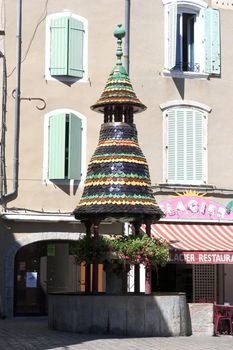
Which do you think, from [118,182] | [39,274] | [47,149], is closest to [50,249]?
[39,274]

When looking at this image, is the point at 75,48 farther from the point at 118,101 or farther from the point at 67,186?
the point at 118,101

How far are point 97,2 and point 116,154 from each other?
709cm

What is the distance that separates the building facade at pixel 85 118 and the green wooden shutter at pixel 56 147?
0.03m

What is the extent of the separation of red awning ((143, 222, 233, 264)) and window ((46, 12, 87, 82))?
16.6 feet

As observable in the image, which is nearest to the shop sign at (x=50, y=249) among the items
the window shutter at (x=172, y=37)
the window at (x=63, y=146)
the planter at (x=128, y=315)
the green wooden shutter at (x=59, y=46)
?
the window at (x=63, y=146)

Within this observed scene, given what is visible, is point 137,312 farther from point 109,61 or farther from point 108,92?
point 109,61

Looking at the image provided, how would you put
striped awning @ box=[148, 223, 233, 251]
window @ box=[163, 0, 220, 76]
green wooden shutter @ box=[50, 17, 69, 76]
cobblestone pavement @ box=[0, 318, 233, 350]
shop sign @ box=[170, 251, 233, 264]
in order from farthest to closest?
window @ box=[163, 0, 220, 76], green wooden shutter @ box=[50, 17, 69, 76], striped awning @ box=[148, 223, 233, 251], shop sign @ box=[170, 251, 233, 264], cobblestone pavement @ box=[0, 318, 233, 350]

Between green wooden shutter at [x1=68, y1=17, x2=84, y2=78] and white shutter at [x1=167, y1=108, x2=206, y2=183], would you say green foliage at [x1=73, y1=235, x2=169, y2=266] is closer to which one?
white shutter at [x1=167, y1=108, x2=206, y2=183]

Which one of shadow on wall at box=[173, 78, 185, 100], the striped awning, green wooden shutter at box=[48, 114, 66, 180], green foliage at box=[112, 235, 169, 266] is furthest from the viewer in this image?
shadow on wall at box=[173, 78, 185, 100]

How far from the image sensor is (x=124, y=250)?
50.1ft

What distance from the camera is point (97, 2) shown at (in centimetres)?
2100

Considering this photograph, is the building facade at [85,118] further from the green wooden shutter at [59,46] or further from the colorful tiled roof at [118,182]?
the colorful tiled roof at [118,182]

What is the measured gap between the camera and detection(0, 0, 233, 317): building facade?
19906 millimetres

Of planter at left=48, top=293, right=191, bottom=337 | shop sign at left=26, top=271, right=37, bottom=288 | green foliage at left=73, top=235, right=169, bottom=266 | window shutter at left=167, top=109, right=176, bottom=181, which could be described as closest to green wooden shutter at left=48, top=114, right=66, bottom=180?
shop sign at left=26, top=271, right=37, bottom=288
